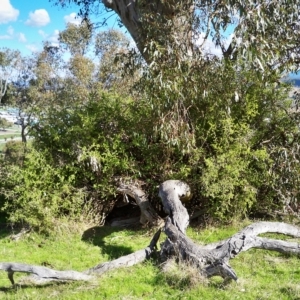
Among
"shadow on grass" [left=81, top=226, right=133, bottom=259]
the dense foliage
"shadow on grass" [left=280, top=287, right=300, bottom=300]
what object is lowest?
"shadow on grass" [left=280, top=287, right=300, bottom=300]

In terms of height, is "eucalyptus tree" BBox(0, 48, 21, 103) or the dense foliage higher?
"eucalyptus tree" BBox(0, 48, 21, 103)

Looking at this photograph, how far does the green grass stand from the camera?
173 inches

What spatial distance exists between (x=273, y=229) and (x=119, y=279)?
2.30 meters

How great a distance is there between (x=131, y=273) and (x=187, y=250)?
2.42 ft

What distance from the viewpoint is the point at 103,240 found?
6.72 m

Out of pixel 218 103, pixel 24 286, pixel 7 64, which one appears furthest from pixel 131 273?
pixel 7 64

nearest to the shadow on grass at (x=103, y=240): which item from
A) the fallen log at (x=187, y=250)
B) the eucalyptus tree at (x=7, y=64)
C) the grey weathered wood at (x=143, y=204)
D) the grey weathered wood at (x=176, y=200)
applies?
the grey weathered wood at (x=143, y=204)

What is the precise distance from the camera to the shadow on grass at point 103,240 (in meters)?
6.07

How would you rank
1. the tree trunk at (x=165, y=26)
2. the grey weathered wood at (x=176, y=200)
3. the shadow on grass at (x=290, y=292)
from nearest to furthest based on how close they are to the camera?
1. the shadow on grass at (x=290, y=292)
2. the grey weathered wood at (x=176, y=200)
3. the tree trunk at (x=165, y=26)

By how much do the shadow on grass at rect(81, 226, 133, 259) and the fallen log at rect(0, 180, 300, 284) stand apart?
680 millimetres

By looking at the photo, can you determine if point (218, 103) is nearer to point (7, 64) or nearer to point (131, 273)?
point (131, 273)

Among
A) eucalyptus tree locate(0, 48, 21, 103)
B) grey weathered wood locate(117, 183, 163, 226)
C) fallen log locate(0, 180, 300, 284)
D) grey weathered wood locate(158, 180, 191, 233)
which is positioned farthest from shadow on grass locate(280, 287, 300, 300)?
eucalyptus tree locate(0, 48, 21, 103)

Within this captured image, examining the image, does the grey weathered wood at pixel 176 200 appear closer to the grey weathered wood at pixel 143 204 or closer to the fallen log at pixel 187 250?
the fallen log at pixel 187 250

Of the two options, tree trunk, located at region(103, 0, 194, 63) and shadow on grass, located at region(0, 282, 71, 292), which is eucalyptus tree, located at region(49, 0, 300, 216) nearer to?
tree trunk, located at region(103, 0, 194, 63)
